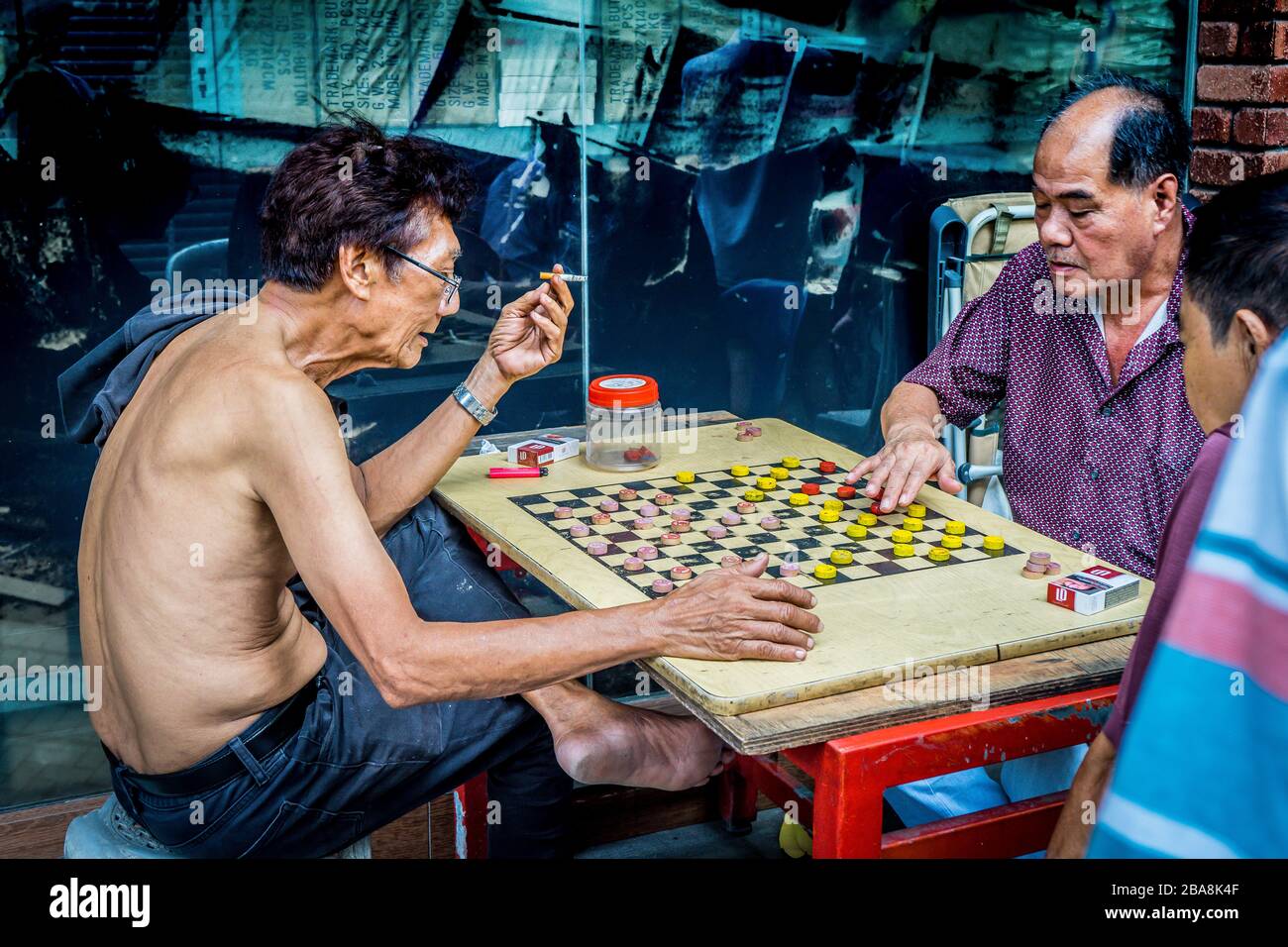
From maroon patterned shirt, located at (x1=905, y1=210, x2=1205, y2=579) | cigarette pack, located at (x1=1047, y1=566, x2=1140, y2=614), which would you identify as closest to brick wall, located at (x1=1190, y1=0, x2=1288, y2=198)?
maroon patterned shirt, located at (x1=905, y1=210, x2=1205, y2=579)

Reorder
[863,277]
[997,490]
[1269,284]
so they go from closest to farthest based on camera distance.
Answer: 1. [1269,284]
2. [997,490]
3. [863,277]

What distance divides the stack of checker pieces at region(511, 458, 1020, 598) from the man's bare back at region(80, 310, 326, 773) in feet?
2.11

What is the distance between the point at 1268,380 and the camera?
1.05 metres

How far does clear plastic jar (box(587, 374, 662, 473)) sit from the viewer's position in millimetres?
3012

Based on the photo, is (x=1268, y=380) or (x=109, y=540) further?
(x=109, y=540)

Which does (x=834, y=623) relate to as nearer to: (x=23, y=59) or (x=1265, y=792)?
(x=1265, y=792)

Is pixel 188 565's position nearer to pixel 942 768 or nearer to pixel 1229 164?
pixel 942 768

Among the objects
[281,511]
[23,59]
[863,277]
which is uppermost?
[23,59]

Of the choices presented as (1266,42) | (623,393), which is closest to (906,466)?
(623,393)

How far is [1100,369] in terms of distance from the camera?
2938 millimetres

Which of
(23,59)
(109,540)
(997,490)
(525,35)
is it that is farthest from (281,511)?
(997,490)

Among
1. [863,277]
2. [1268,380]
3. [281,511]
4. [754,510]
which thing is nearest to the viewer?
[1268,380]

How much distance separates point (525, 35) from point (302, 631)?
2.03m

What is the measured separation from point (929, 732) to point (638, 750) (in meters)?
0.82
